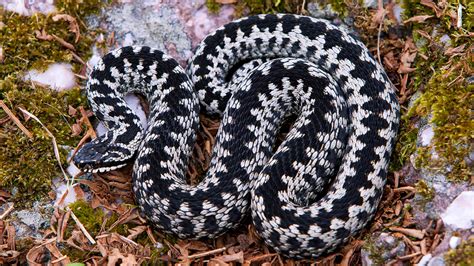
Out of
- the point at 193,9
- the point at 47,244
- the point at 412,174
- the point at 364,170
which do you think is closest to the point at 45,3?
the point at 193,9

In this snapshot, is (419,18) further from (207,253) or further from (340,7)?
(207,253)

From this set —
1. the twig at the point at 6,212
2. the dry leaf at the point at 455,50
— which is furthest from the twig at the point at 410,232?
the twig at the point at 6,212

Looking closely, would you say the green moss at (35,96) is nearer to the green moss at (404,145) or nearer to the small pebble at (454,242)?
the green moss at (404,145)

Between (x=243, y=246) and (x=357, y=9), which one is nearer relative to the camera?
(x=243, y=246)

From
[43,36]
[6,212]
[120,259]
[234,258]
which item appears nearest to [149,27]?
[43,36]

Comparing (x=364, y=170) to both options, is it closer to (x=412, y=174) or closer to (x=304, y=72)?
(x=412, y=174)

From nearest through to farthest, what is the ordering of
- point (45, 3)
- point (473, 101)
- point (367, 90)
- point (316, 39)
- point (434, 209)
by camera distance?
point (434, 209), point (473, 101), point (367, 90), point (316, 39), point (45, 3)
